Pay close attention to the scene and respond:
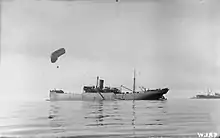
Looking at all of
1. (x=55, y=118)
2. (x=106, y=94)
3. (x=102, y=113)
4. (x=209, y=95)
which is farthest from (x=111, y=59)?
(x=209, y=95)

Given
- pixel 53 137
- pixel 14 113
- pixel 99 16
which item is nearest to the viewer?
pixel 53 137

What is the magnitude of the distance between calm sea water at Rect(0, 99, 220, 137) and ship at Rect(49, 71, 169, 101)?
41 millimetres

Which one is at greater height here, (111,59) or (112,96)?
(111,59)

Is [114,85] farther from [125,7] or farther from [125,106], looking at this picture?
[125,7]

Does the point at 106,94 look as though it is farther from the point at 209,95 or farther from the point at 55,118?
the point at 209,95

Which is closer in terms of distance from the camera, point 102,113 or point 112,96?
point 102,113

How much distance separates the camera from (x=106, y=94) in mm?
2371

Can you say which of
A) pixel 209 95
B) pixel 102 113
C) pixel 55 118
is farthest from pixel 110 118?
pixel 209 95

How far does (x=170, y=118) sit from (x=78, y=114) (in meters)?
0.73

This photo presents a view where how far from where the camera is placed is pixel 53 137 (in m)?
2.07

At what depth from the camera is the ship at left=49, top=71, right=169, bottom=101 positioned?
2.31 meters

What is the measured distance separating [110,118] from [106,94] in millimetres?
231

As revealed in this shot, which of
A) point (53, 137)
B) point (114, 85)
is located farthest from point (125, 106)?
point (53, 137)

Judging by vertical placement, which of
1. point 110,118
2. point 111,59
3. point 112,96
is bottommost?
point 110,118
